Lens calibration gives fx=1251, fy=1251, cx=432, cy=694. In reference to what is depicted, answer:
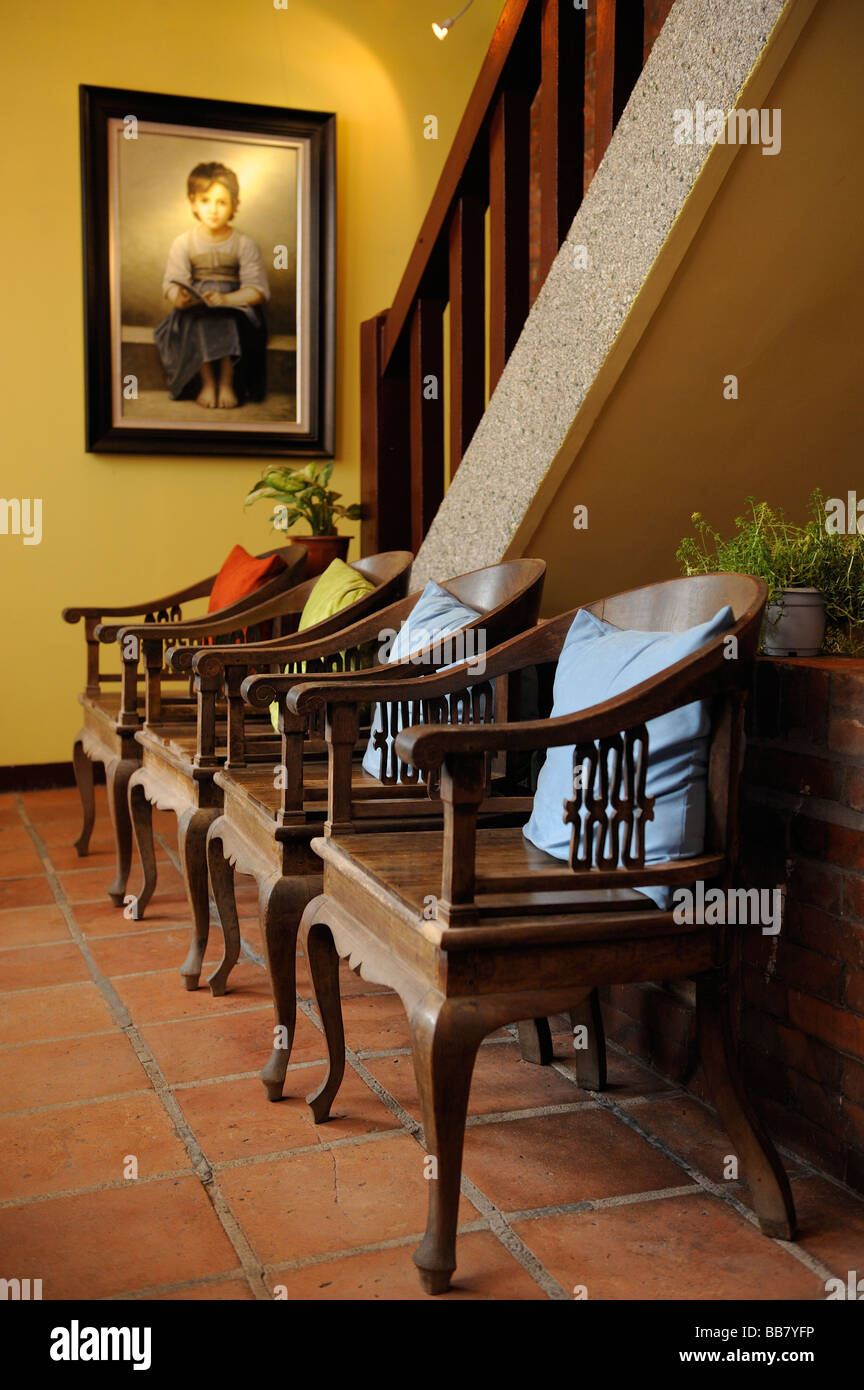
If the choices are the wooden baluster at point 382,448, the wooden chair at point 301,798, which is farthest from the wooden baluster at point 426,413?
the wooden chair at point 301,798

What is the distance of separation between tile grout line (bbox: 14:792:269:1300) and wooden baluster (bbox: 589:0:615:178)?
1.99 meters

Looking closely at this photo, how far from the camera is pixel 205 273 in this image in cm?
532

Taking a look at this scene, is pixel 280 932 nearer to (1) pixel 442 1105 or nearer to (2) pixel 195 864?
(2) pixel 195 864

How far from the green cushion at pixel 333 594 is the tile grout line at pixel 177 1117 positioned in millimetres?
755

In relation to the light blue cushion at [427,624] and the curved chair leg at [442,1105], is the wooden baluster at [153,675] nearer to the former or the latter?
the light blue cushion at [427,624]

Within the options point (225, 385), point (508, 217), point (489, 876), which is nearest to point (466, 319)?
point (508, 217)

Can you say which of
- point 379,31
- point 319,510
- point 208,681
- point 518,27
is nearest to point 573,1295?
point 208,681

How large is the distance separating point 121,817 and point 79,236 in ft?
9.27

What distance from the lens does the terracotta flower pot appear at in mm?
3973

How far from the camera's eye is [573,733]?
5.37 feet

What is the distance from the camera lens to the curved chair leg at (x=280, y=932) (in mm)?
2266

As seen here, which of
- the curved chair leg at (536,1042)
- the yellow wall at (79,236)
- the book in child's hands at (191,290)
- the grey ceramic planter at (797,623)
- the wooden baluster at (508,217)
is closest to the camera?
the grey ceramic planter at (797,623)

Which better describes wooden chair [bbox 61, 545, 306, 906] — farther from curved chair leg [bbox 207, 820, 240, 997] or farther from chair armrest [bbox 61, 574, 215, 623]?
curved chair leg [bbox 207, 820, 240, 997]

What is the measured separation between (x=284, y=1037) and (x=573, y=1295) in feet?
2.63
